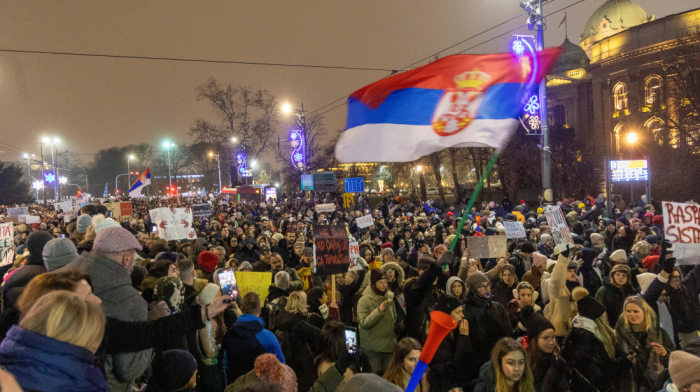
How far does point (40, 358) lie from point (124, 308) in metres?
0.95

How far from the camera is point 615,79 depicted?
43281 millimetres

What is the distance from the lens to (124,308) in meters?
2.84

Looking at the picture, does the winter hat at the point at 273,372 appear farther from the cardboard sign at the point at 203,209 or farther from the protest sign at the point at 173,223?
the cardboard sign at the point at 203,209

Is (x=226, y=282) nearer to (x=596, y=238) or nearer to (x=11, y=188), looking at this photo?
(x=596, y=238)

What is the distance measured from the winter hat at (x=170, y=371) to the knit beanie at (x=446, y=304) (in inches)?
89.4

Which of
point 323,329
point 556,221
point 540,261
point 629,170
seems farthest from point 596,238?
point 629,170

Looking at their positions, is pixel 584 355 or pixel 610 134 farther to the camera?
pixel 610 134

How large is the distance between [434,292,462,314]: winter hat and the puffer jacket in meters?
0.76

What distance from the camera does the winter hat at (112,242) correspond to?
9.64ft

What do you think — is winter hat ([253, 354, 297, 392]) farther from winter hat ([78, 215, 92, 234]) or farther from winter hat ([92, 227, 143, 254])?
winter hat ([78, 215, 92, 234])

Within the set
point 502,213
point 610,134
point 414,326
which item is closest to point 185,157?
point 610,134

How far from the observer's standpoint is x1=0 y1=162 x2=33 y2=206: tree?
44.2 metres

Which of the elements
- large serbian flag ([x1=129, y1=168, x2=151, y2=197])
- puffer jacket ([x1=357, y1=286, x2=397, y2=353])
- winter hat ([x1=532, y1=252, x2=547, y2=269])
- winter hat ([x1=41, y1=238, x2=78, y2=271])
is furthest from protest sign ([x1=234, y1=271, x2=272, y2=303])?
large serbian flag ([x1=129, y1=168, x2=151, y2=197])

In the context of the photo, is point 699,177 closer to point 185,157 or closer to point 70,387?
point 70,387
